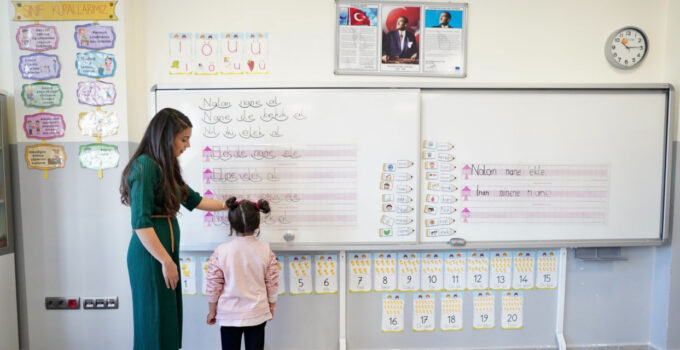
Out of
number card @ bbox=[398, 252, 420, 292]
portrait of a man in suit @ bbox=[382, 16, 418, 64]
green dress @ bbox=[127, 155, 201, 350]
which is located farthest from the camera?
number card @ bbox=[398, 252, 420, 292]

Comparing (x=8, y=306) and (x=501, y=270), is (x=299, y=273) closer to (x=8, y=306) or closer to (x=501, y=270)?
(x=501, y=270)

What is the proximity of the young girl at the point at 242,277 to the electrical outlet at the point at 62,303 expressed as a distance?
99 cm

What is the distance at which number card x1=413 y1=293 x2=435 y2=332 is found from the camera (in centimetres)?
203

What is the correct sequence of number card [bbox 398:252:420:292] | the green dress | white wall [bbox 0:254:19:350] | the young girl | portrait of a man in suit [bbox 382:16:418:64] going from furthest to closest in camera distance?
number card [bbox 398:252:420:292]
portrait of a man in suit [bbox 382:16:418:64]
white wall [bbox 0:254:19:350]
the young girl
the green dress

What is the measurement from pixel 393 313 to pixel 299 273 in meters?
0.64

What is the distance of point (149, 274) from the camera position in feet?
4.51

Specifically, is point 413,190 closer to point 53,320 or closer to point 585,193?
point 585,193

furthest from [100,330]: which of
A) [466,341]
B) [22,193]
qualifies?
[466,341]

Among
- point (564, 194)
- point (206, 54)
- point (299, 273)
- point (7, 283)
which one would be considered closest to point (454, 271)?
point (564, 194)

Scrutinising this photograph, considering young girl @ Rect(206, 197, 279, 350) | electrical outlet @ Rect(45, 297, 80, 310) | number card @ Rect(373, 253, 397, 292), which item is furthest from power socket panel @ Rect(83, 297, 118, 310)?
number card @ Rect(373, 253, 397, 292)

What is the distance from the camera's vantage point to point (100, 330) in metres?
1.92

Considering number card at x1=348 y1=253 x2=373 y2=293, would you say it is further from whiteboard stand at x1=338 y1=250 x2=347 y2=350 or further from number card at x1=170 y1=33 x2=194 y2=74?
number card at x1=170 y1=33 x2=194 y2=74

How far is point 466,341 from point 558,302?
63 cm

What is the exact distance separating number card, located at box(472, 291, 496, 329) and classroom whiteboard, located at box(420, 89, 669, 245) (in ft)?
1.28
